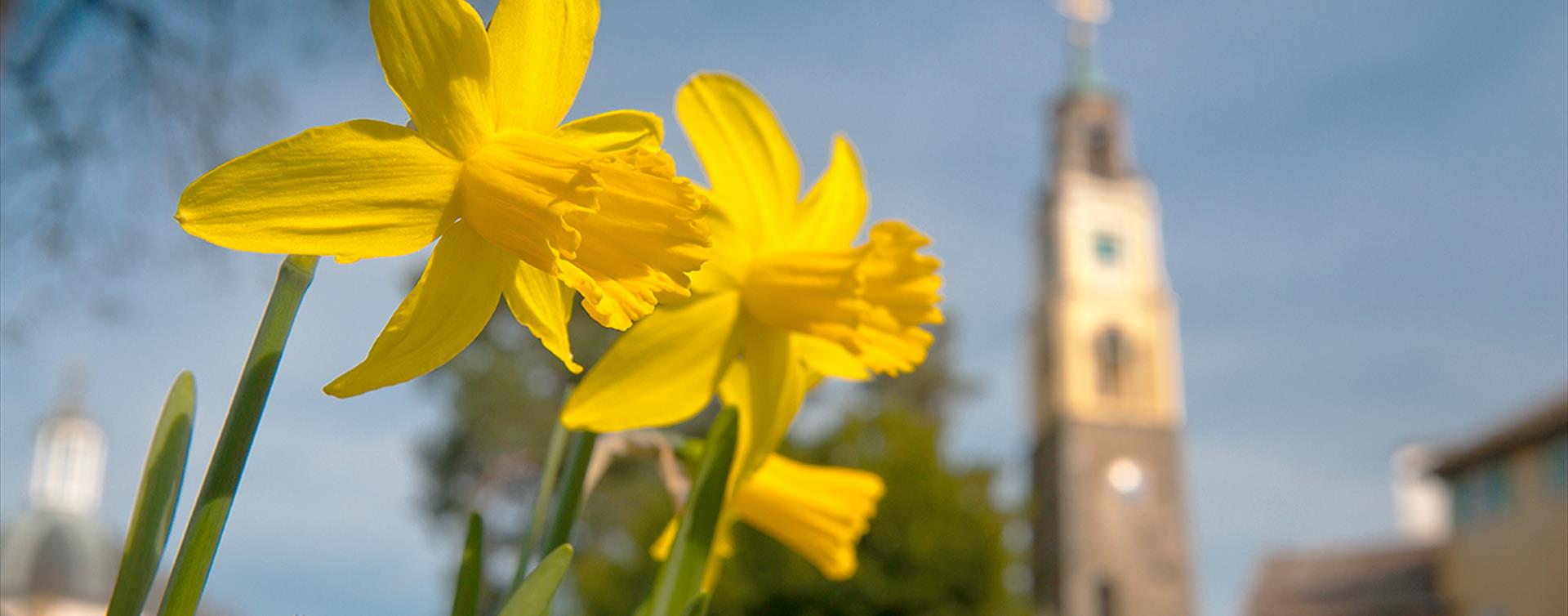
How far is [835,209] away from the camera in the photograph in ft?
2.08

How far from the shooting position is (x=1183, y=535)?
71.7 ft

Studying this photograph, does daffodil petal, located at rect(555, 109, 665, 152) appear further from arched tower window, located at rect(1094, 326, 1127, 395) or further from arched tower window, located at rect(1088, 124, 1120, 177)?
arched tower window, located at rect(1088, 124, 1120, 177)

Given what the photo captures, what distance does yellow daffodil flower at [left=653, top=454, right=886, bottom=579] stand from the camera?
0.64 metres

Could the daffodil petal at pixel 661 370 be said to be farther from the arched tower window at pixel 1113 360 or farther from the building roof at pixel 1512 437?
the arched tower window at pixel 1113 360

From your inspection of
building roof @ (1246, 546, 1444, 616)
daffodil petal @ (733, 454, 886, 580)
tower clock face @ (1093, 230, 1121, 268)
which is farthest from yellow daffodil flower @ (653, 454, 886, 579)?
tower clock face @ (1093, 230, 1121, 268)

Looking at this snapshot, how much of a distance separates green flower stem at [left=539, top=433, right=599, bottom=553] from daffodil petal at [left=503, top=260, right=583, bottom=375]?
9 cm

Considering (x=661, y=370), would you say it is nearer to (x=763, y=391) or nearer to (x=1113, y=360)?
(x=763, y=391)

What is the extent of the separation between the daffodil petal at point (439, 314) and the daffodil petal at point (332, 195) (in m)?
0.01

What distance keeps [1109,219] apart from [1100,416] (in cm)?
375

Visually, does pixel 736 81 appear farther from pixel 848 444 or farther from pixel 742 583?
pixel 848 444

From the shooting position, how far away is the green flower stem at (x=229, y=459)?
36 cm

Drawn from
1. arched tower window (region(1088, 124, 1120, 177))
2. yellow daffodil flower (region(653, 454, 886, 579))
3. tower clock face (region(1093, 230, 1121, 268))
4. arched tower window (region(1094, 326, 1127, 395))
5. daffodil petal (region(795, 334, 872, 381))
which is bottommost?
yellow daffodil flower (region(653, 454, 886, 579))

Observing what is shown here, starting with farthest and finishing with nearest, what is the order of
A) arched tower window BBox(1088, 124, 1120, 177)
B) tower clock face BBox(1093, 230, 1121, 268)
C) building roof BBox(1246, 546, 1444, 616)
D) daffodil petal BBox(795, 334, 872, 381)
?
arched tower window BBox(1088, 124, 1120, 177) < tower clock face BBox(1093, 230, 1121, 268) < building roof BBox(1246, 546, 1444, 616) < daffodil petal BBox(795, 334, 872, 381)

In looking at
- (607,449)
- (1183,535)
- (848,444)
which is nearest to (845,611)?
(848,444)
